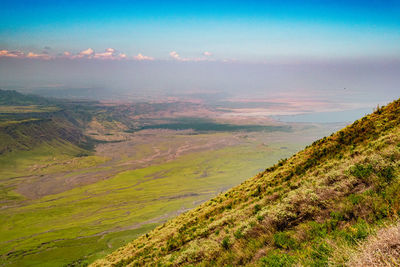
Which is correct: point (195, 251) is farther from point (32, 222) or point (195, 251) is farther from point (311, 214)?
point (32, 222)

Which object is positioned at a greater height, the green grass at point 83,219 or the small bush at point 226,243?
the small bush at point 226,243

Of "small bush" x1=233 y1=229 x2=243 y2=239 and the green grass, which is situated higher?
"small bush" x1=233 y1=229 x2=243 y2=239

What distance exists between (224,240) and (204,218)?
372 inches

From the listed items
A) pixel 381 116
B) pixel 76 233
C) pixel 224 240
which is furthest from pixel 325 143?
pixel 76 233

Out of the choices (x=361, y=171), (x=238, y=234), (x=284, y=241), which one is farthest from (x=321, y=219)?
(x=238, y=234)

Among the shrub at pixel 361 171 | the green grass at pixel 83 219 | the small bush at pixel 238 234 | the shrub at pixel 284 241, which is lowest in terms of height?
the green grass at pixel 83 219

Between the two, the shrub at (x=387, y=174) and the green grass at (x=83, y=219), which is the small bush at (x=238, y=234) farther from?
the green grass at (x=83, y=219)

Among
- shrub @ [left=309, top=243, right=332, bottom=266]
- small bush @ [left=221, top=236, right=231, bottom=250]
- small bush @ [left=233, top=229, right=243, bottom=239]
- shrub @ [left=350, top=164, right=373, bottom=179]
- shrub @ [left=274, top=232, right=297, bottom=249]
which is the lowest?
small bush @ [left=221, top=236, right=231, bottom=250]

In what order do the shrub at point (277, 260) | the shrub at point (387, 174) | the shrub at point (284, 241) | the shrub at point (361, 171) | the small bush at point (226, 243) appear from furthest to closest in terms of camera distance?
the small bush at point (226, 243) → the shrub at point (361, 171) → the shrub at point (387, 174) → the shrub at point (284, 241) → the shrub at point (277, 260)

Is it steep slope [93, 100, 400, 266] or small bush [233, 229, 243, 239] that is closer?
steep slope [93, 100, 400, 266]

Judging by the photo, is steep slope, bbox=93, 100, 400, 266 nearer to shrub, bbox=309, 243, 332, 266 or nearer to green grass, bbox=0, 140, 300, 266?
shrub, bbox=309, 243, 332, 266

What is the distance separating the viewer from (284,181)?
1845 centimetres

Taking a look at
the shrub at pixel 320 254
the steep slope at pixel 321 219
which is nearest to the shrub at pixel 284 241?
the steep slope at pixel 321 219

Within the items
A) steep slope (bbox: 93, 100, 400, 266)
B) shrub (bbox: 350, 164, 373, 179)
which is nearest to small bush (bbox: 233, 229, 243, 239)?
steep slope (bbox: 93, 100, 400, 266)
